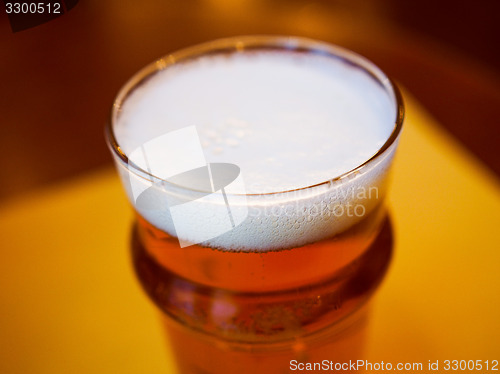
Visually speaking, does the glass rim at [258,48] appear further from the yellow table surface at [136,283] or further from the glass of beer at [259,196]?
the yellow table surface at [136,283]

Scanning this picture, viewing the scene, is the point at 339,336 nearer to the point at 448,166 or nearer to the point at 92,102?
the point at 448,166

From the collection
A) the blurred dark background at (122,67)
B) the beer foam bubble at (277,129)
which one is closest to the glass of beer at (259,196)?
the beer foam bubble at (277,129)

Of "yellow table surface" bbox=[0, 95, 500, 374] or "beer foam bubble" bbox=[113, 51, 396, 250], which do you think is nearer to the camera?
"beer foam bubble" bbox=[113, 51, 396, 250]

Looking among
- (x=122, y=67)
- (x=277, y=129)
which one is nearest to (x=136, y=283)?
(x=277, y=129)

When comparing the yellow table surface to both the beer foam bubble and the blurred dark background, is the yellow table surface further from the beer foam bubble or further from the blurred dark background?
the beer foam bubble

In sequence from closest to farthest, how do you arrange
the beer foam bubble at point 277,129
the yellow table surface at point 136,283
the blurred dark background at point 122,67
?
1. the beer foam bubble at point 277,129
2. the yellow table surface at point 136,283
3. the blurred dark background at point 122,67

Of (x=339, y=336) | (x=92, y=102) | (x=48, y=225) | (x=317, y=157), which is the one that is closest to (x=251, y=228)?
(x=317, y=157)

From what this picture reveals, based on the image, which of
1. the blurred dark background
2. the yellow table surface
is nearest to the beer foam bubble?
the yellow table surface

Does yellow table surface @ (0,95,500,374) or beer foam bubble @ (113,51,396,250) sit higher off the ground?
beer foam bubble @ (113,51,396,250)

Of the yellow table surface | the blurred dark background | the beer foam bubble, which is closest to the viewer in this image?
the beer foam bubble
